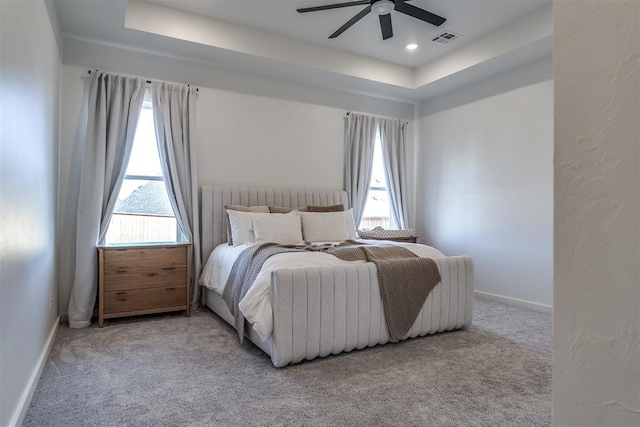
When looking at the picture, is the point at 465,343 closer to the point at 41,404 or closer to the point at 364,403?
the point at 364,403

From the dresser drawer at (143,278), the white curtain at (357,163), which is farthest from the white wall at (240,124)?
the dresser drawer at (143,278)

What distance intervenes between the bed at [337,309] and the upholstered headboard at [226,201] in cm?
75

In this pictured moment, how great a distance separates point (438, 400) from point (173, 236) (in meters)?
3.22

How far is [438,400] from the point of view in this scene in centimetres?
211

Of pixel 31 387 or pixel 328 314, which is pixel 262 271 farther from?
pixel 31 387

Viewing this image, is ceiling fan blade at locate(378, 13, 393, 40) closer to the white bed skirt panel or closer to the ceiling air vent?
the ceiling air vent

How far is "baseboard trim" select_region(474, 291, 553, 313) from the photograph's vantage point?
4080 mm

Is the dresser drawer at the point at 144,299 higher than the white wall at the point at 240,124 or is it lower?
lower

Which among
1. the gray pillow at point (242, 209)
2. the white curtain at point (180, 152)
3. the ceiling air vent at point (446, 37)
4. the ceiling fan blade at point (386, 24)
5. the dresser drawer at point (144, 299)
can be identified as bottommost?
the dresser drawer at point (144, 299)

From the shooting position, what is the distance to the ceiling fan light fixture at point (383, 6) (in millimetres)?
3053

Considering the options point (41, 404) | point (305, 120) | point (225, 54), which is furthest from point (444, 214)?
point (41, 404)

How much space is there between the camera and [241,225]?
3.91 meters

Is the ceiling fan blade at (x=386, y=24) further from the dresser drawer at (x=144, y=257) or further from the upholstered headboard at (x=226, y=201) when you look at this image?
the dresser drawer at (x=144, y=257)

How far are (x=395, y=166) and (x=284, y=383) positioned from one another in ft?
13.0
